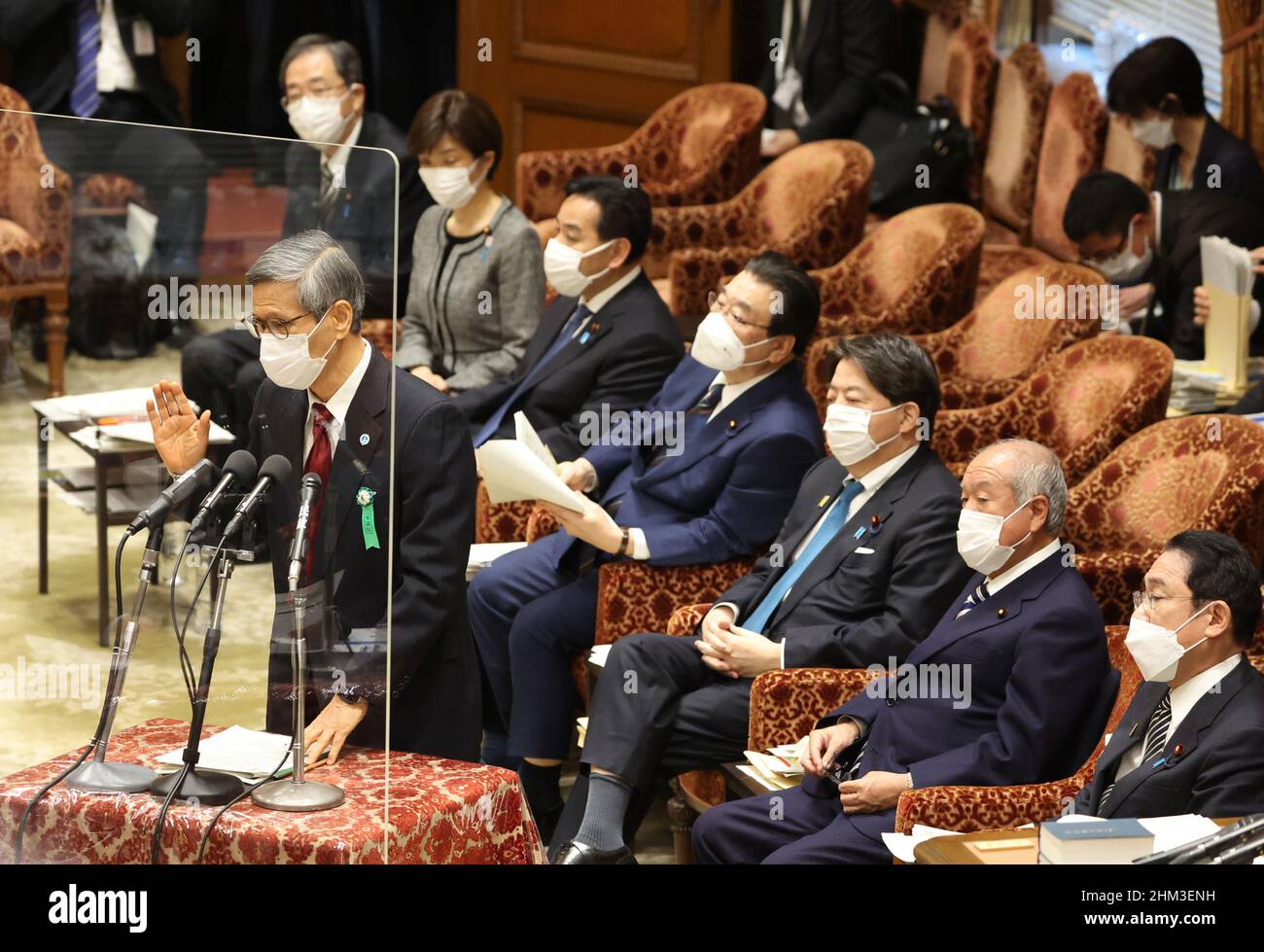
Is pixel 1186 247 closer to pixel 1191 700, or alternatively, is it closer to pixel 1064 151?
pixel 1064 151

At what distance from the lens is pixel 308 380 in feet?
7.23

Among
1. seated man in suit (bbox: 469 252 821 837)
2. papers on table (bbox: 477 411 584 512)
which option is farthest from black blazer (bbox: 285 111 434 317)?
seated man in suit (bbox: 469 252 821 837)

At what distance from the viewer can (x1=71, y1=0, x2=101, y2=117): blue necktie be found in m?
7.38

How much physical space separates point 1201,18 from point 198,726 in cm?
569

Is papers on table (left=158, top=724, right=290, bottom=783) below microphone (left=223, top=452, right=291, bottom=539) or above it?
below

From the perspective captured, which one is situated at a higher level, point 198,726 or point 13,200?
point 13,200

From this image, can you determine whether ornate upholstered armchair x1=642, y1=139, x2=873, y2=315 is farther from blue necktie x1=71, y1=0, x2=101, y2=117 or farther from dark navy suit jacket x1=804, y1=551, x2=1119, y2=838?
blue necktie x1=71, y1=0, x2=101, y2=117

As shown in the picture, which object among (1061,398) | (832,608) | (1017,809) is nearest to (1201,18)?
(1061,398)

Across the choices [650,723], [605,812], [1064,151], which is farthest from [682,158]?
[605,812]

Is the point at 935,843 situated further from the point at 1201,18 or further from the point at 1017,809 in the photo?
the point at 1201,18

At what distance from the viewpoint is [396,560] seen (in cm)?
259

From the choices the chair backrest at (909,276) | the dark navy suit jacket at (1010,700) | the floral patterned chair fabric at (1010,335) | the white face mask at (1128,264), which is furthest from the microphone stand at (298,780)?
the white face mask at (1128,264)

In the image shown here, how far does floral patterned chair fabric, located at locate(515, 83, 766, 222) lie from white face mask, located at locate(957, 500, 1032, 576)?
332 cm
